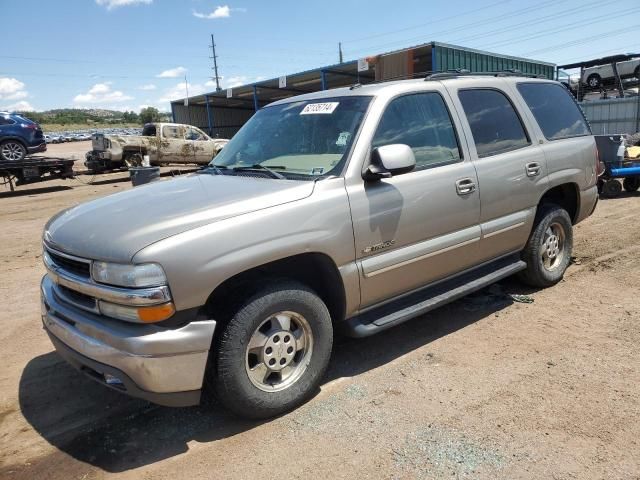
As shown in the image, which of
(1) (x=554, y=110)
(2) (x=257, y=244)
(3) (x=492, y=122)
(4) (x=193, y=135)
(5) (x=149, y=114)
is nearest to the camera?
(2) (x=257, y=244)

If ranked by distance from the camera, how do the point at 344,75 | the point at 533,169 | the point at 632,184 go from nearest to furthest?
the point at 533,169 → the point at 632,184 → the point at 344,75

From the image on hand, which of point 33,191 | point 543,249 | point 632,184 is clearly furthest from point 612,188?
point 33,191

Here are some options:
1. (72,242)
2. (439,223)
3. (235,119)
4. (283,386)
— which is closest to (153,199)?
(72,242)

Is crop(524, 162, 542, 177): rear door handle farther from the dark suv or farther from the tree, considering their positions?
the tree

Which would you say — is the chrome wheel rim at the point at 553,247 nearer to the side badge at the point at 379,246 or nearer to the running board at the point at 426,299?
the running board at the point at 426,299

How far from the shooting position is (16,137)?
17141mm

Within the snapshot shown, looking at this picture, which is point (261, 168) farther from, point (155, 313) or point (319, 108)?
point (155, 313)

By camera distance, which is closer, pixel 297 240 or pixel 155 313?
pixel 155 313

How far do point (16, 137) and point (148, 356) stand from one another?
17741mm

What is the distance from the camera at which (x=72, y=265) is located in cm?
296

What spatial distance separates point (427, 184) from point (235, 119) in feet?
132

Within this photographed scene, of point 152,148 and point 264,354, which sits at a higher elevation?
point 152,148

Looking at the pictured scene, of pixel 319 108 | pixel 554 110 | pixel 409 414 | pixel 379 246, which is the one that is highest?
pixel 319 108

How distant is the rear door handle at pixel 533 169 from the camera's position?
4469mm
